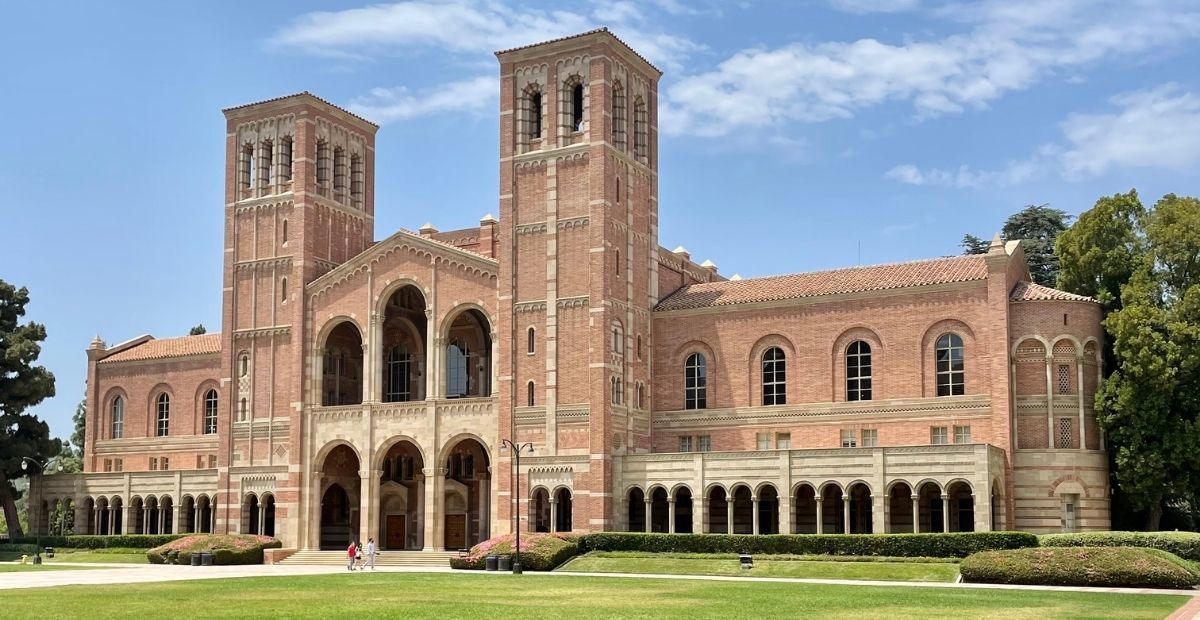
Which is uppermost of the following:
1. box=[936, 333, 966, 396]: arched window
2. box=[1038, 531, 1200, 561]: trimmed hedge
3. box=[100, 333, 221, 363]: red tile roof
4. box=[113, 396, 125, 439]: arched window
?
box=[100, 333, 221, 363]: red tile roof

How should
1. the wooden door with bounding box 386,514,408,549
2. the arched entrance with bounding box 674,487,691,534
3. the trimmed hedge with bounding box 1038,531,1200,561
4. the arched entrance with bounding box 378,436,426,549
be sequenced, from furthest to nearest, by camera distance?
the wooden door with bounding box 386,514,408,549 → the arched entrance with bounding box 378,436,426,549 → the arched entrance with bounding box 674,487,691,534 → the trimmed hedge with bounding box 1038,531,1200,561

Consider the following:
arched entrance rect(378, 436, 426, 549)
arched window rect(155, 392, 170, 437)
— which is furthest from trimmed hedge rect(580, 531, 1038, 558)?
arched window rect(155, 392, 170, 437)

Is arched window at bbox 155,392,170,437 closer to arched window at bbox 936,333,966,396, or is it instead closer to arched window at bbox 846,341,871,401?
arched window at bbox 846,341,871,401

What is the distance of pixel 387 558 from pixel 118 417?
87.0ft

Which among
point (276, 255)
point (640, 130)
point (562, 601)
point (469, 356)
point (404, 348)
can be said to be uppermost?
point (640, 130)

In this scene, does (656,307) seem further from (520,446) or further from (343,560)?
(343,560)

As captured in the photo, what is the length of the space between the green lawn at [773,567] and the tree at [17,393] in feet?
114

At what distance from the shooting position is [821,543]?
51125 mm

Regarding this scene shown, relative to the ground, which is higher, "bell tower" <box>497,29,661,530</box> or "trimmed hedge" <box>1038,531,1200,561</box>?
"bell tower" <box>497,29,661,530</box>

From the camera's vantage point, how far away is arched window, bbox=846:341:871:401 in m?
57.4

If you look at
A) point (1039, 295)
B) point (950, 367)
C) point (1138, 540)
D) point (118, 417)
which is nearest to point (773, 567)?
point (950, 367)

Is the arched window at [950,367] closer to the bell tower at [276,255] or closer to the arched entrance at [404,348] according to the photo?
the arched entrance at [404,348]

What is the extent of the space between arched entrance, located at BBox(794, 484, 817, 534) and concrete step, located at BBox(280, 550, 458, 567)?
49.0 ft

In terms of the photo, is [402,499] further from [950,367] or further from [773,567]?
[950,367]
